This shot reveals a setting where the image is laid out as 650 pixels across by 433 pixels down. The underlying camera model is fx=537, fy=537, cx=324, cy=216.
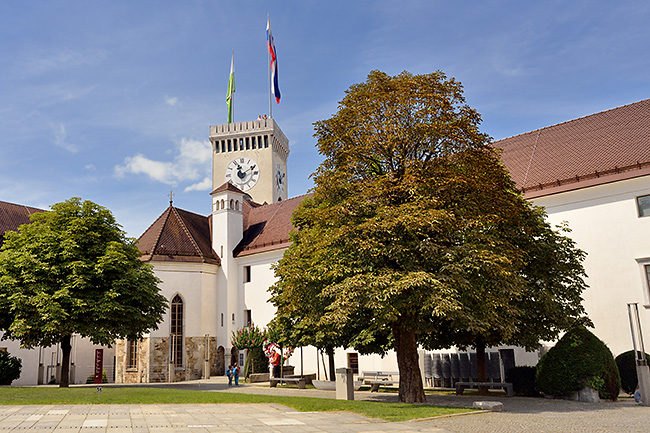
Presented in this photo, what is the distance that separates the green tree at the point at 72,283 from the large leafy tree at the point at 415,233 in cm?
1127

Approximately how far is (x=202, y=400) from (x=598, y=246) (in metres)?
20.8

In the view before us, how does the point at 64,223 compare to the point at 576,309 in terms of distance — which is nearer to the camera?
the point at 576,309

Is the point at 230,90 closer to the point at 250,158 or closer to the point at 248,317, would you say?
the point at 250,158

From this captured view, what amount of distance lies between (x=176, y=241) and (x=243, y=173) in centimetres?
3599

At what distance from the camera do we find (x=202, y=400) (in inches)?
732

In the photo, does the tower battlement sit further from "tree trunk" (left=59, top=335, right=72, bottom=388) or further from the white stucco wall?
the white stucco wall

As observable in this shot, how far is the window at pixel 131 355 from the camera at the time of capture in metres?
40.3

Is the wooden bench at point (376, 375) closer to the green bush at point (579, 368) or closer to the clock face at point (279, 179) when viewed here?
the green bush at point (579, 368)

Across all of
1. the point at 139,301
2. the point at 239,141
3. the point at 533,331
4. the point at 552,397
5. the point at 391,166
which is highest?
the point at 239,141

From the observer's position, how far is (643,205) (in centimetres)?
2650

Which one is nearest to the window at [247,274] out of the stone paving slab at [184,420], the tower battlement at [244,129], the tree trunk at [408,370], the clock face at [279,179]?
the tree trunk at [408,370]

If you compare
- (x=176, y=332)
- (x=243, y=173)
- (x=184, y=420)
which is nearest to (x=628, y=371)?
(x=184, y=420)

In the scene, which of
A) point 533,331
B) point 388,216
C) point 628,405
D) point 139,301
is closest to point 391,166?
point 388,216

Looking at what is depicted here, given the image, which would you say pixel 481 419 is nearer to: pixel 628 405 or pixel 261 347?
pixel 628 405
